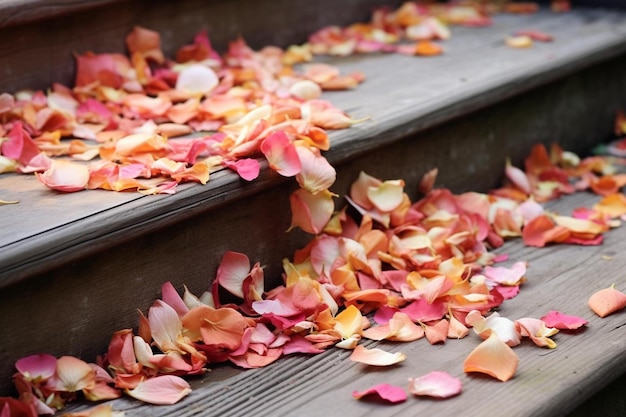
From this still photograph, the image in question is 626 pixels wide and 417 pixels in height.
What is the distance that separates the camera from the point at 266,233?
1264 mm

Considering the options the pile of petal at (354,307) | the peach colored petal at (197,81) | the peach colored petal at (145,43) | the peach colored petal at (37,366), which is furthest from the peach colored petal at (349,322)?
the peach colored petal at (145,43)

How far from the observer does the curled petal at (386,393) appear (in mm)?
1025

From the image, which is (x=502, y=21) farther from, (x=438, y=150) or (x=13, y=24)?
(x=13, y=24)

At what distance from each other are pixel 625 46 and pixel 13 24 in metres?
1.10

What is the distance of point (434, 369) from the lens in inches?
43.0

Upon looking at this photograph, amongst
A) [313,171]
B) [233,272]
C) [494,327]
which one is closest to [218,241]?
[233,272]

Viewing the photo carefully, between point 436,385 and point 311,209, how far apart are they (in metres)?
0.32

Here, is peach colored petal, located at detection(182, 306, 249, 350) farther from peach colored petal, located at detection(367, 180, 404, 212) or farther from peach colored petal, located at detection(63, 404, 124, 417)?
peach colored petal, located at detection(367, 180, 404, 212)

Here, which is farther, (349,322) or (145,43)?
(145,43)

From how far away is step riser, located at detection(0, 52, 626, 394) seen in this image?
105 centimetres

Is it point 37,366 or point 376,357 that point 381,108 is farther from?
point 37,366

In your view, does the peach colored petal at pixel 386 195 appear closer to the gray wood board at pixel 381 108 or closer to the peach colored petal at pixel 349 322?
the gray wood board at pixel 381 108

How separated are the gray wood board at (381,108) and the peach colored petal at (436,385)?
31cm

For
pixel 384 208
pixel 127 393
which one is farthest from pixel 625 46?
pixel 127 393
